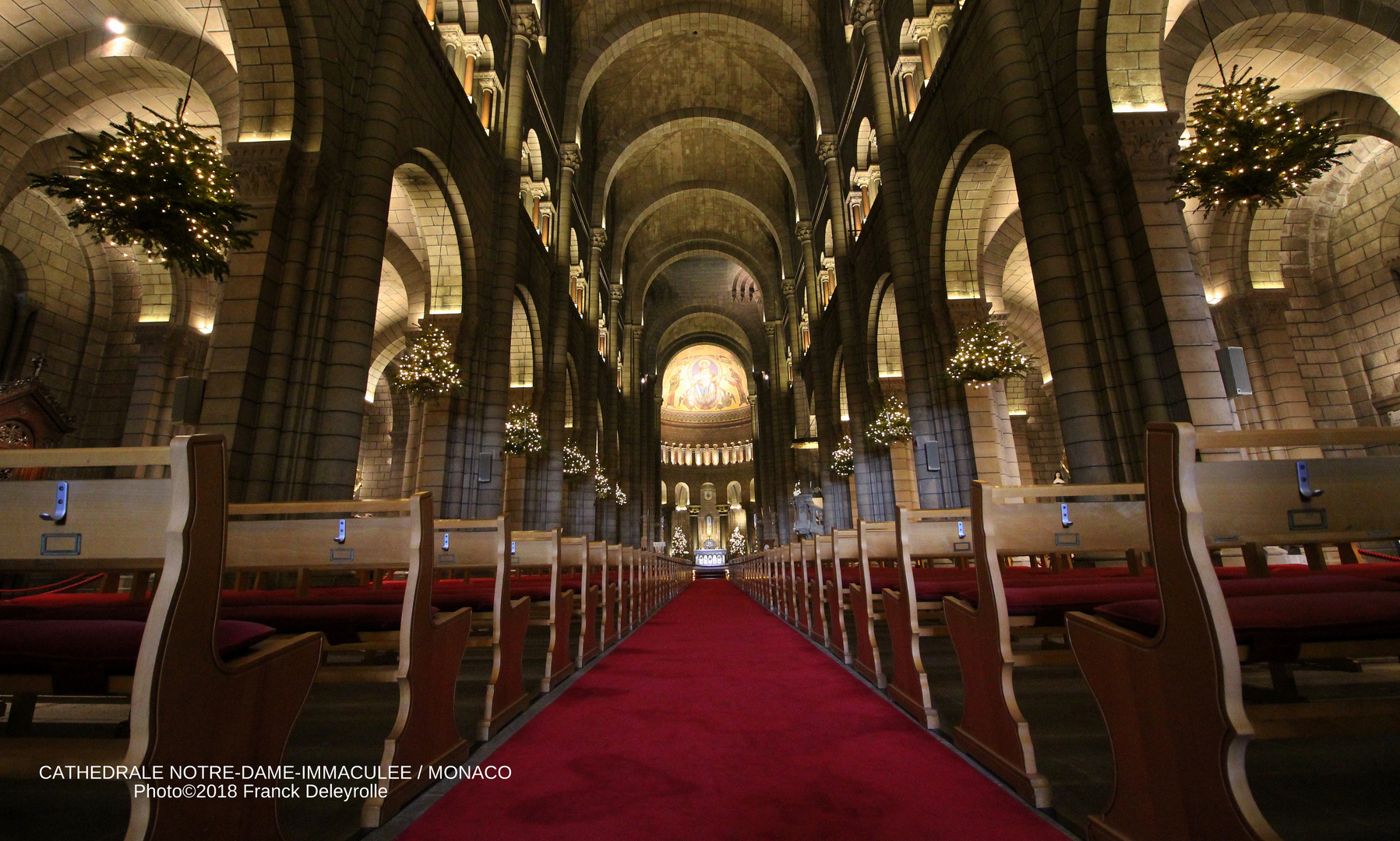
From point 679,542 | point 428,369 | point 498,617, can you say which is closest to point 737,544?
point 679,542

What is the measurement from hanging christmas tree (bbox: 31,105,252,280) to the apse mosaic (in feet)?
120

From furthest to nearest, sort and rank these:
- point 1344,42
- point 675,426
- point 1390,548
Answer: point 675,426 < point 1390,548 < point 1344,42

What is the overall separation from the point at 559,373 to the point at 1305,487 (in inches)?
578

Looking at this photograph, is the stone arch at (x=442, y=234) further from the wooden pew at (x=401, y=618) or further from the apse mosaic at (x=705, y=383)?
the apse mosaic at (x=705, y=383)

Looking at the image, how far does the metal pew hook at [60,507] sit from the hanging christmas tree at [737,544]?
1456 inches

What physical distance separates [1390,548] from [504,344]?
567 inches

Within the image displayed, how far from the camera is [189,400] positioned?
5.99 meters

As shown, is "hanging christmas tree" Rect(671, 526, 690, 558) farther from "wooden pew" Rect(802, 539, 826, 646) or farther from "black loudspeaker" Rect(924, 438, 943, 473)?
"wooden pew" Rect(802, 539, 826, 646)

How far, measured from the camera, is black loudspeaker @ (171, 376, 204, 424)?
5.88 meters

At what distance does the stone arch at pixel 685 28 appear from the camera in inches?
694

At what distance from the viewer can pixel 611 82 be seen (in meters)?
21.6

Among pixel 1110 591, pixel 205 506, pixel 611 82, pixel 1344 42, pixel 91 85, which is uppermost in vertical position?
pixel 611 82

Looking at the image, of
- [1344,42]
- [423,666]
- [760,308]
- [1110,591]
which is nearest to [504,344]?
[423,666]

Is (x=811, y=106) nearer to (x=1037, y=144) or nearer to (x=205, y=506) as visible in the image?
(x=1037, y=144)
